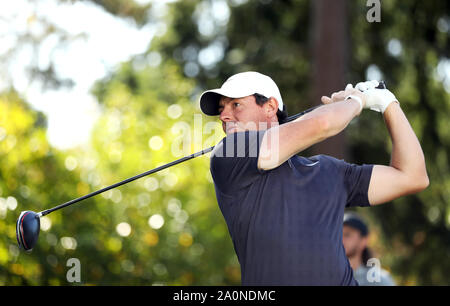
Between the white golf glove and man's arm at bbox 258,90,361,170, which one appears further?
the white golf glove

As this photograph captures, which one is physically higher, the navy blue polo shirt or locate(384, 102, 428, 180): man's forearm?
locate(384, 102, 428, 180): man's forearm

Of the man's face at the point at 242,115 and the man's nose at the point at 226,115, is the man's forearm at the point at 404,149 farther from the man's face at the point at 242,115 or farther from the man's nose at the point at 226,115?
the man's nose at the point at 226,115

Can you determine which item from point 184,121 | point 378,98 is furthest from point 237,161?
point 184,121

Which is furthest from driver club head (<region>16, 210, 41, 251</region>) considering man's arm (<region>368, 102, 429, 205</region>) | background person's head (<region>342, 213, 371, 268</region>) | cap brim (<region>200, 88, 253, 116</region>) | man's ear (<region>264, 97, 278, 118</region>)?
background person's head (<region>342, 213, 371, 268</region>)

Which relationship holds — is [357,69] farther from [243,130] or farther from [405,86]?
[243,130]

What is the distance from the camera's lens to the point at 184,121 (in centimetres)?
838

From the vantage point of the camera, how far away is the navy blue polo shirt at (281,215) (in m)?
2.40

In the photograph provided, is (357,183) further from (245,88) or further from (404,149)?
(245,88)

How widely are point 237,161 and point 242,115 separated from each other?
320 mm

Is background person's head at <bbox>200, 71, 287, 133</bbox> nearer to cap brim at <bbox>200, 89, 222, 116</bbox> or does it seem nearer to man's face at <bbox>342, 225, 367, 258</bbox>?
cap brim at <bbox>200, 89, 222, 116</bbox>

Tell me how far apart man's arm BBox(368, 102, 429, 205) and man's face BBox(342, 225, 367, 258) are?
2568 millimetres

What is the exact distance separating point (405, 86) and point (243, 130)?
8.73 m

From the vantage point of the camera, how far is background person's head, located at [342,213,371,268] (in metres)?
5.25

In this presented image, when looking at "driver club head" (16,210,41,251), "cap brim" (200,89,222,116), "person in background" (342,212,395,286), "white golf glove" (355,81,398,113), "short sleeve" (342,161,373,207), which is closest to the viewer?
"short sleeve" (342,161,373,207)
